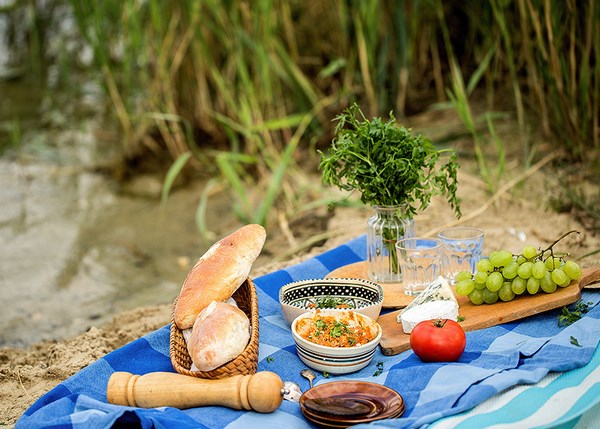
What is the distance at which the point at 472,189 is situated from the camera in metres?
4.57

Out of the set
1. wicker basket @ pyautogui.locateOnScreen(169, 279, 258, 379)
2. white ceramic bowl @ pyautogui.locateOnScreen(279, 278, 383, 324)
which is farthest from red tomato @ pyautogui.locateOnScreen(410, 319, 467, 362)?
wicker basket @ pyautogui.locateOnScreen(169, 279, 258, 379)

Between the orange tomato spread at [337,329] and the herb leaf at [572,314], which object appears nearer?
the orange tomato spread at [337,329]

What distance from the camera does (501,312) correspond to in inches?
104

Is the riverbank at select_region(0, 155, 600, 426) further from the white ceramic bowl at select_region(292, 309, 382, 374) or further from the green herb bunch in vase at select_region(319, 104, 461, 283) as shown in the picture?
the white ceramic bowl at select_region(292, 309, 382, 374)

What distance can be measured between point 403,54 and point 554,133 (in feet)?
4.05

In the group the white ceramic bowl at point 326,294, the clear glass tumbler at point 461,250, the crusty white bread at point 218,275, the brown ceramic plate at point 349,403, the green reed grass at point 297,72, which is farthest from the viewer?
the green reed grass at point 297,72

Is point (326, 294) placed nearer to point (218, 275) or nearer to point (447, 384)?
point (218, 275)

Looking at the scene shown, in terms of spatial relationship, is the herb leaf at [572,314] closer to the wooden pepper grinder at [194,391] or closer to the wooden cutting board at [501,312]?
the wooden cutting board at [501,312]

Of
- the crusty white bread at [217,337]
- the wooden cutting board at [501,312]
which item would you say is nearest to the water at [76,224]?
the crusty white bread at [217,337]

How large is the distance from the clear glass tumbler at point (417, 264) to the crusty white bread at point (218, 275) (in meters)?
0.56

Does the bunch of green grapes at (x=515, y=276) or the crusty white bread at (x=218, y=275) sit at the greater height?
the crusty white bread at (x=218, y=275)

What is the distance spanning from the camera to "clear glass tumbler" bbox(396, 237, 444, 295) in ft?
9.17

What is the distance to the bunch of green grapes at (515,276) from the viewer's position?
263 cm

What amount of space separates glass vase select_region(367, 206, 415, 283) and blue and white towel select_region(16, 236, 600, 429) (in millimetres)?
495
